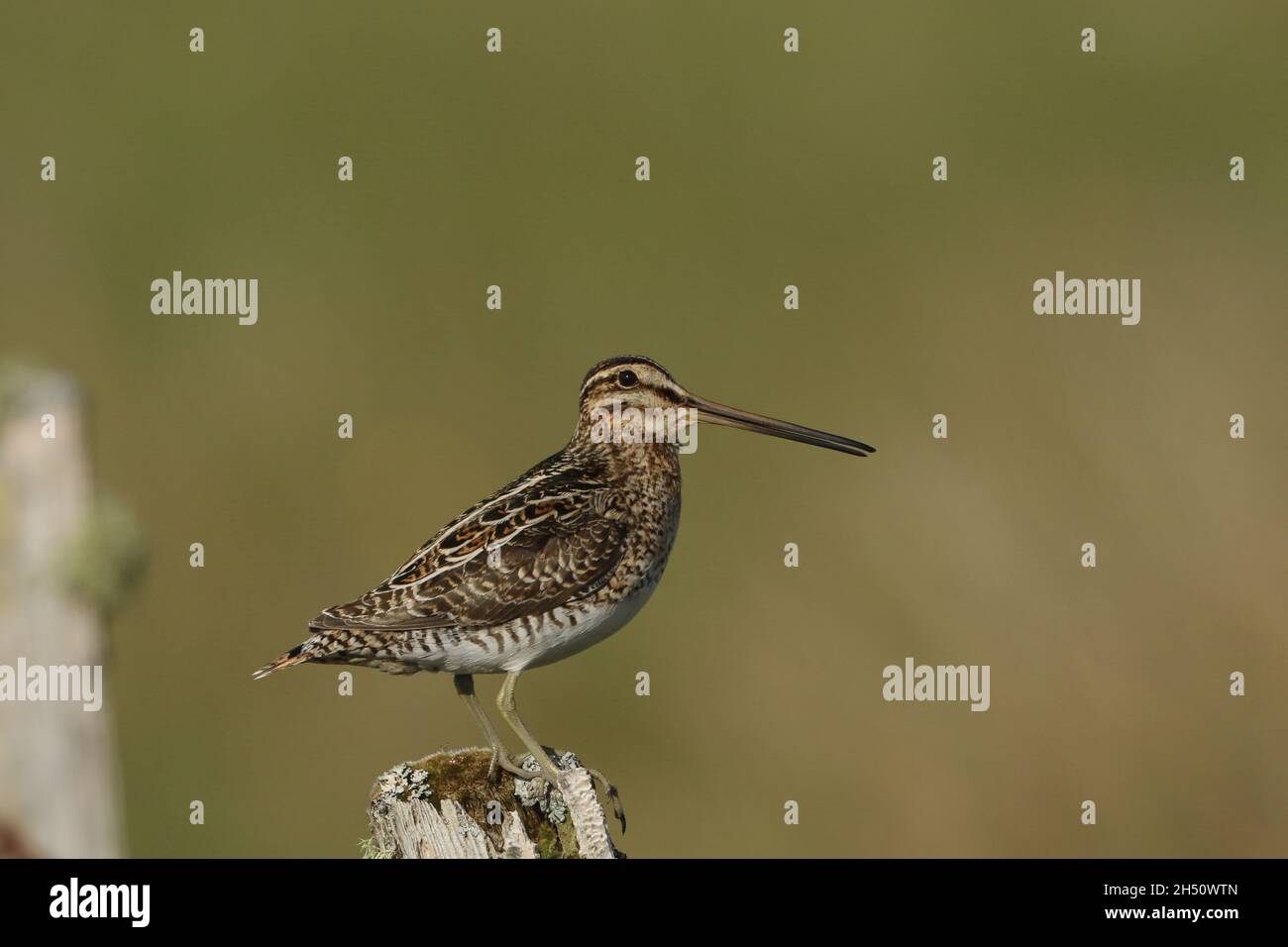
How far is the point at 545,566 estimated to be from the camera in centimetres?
700

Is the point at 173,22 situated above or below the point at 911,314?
above

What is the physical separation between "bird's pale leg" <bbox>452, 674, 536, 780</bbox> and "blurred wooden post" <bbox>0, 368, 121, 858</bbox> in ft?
9.27

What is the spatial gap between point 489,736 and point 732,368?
25.2 feet

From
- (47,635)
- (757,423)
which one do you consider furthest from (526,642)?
(47,635)

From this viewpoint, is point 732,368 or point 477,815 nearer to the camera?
point 477,815

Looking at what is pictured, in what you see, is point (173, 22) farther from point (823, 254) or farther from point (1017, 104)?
point (1017, 104)

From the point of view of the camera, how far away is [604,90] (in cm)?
1642

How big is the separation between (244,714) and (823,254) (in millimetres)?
6027

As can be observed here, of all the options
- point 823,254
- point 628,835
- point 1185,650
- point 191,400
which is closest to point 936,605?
point 1185,650

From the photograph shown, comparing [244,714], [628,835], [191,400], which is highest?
[191,400]

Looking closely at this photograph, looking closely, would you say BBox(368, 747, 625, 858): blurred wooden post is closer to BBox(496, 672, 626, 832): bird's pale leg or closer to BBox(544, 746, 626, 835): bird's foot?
BBox(496, 672, 626, 832): bird's pale leg

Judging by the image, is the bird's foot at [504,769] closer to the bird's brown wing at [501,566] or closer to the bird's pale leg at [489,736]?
the bird's pale leg at [489,736]

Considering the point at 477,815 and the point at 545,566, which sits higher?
the point at 545,566

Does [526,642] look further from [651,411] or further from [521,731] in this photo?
[651,411]
